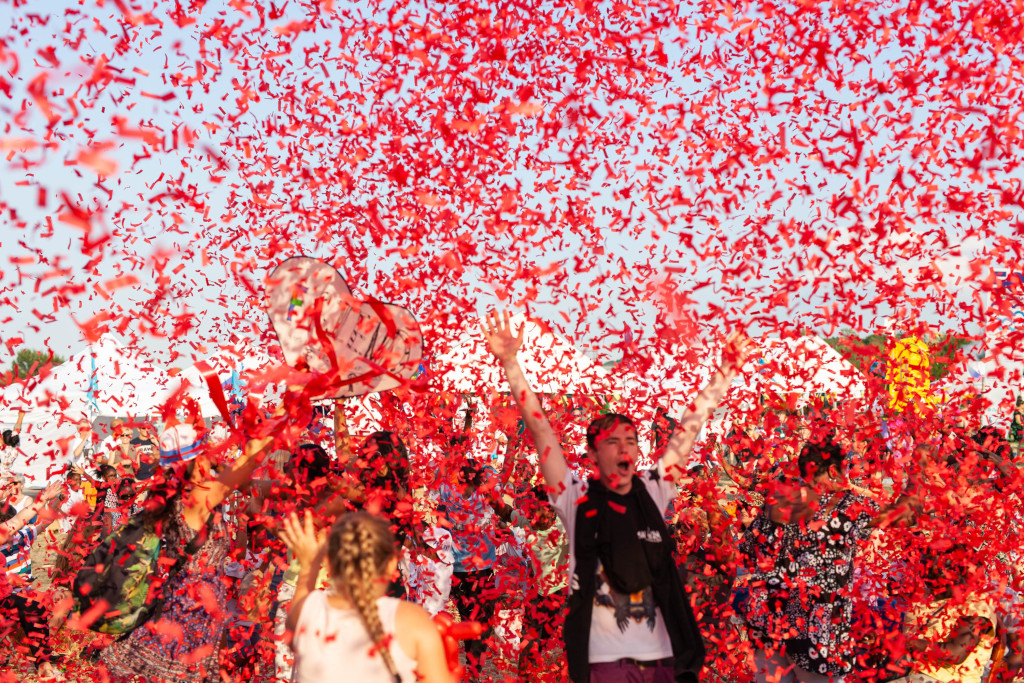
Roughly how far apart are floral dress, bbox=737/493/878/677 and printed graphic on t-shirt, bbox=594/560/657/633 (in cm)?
157

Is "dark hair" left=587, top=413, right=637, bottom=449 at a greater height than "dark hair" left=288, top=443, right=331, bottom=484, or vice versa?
"dark hair" left=288, top=443, right=331, bottom=484

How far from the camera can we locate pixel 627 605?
13.8 feet

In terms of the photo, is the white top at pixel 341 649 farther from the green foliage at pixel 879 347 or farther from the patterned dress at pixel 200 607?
the green foliage at pixel 879 347

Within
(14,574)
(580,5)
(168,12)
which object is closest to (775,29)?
(580,5)

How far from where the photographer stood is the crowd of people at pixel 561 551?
409cm

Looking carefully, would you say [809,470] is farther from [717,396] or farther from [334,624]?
[334,624]

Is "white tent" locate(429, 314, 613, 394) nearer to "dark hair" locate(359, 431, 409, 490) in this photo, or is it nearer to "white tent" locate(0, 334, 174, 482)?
"dark hair" locate(359, 431, 409, 490)

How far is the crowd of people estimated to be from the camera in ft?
13.4

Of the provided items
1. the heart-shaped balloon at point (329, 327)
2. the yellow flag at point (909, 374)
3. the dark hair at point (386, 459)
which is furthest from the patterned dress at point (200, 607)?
the yellow flag at point (909, 374)

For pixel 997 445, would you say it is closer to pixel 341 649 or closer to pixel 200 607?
pixel 341 649

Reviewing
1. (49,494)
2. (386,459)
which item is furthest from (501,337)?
(49,494)

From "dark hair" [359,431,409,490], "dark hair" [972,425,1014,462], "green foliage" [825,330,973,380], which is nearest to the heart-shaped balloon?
"dark hair" [359,431,409,490]

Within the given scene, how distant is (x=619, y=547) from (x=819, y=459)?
1807mm

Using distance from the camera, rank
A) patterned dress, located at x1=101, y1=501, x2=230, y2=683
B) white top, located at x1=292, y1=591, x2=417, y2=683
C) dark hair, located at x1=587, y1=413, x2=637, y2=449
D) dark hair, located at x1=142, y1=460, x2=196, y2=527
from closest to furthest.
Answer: white top, located at x1=292, y1=591, x2=417, y2=683 → dark hair, located at x1=587, y1=413, x2=637, y2=449 → dark hair, located at x1=142, y1=460, x2=196, y2=527 → patterned dress, located at x1=101, y1=501, x2=230, y2=683
